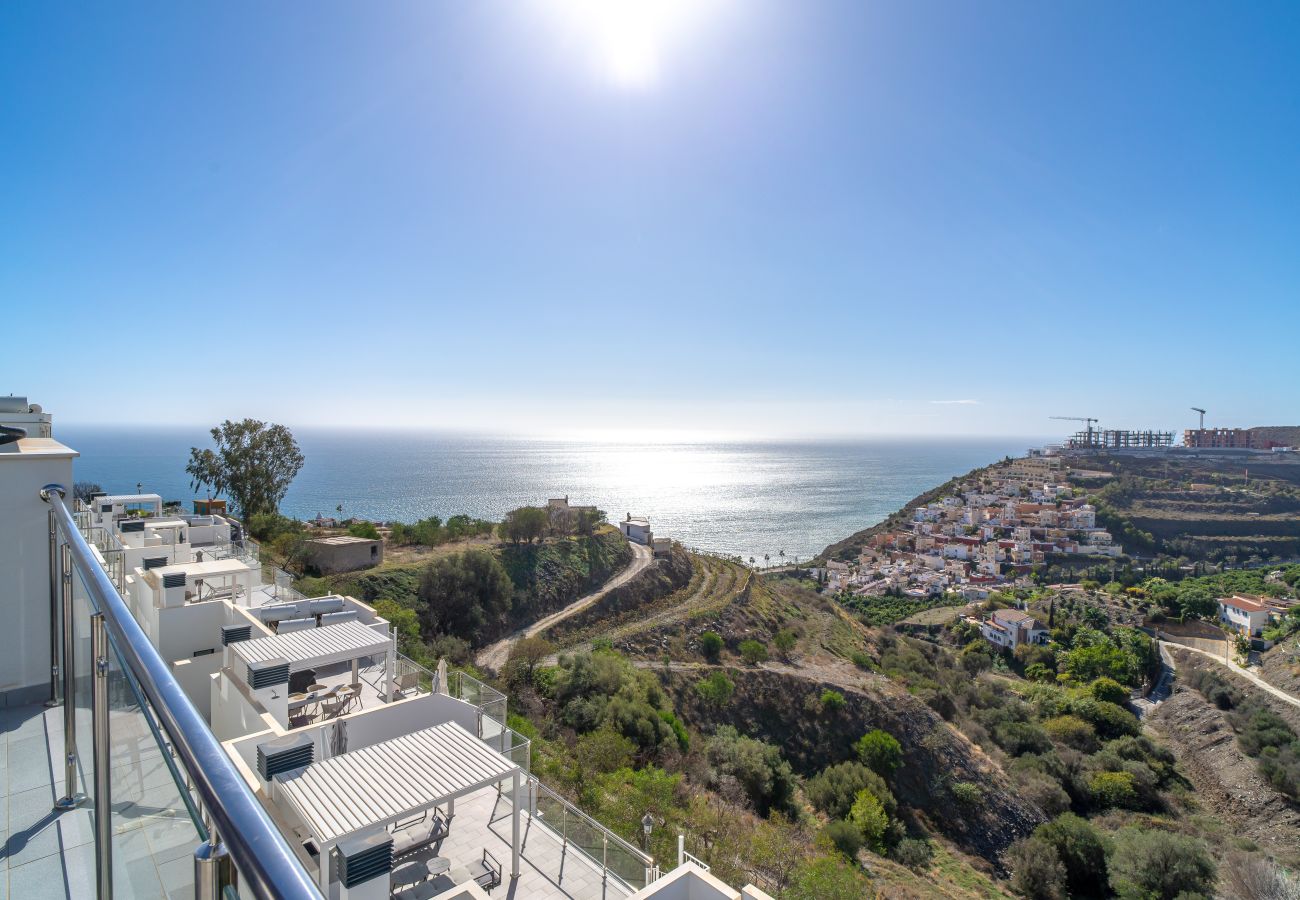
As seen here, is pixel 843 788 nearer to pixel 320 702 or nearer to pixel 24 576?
pixel 320 702


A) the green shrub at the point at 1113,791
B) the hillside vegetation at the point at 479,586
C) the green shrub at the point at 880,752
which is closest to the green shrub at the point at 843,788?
the green shrub at the point at 880,752

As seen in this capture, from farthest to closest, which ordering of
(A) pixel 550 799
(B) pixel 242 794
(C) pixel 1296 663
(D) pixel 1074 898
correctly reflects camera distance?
(C) pixel 1296 663
(D) pixel 1074 898
(A) pixel 550 799
(B) pixel 242 794

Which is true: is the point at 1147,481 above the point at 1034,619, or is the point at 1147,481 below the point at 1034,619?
above

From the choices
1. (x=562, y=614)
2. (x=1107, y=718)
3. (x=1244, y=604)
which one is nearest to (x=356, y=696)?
(x=562, y=614)

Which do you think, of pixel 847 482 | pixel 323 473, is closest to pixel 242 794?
pixel 323 473

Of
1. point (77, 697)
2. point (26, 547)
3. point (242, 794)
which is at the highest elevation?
point (242, 794)

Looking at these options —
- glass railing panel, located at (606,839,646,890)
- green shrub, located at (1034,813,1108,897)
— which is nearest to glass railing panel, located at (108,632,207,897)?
glass railing panel, located at (606,839,646,890)

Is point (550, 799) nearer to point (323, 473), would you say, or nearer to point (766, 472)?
point (323, 473)

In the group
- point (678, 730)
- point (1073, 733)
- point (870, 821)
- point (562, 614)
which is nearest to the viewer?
→ point (870, 821)
